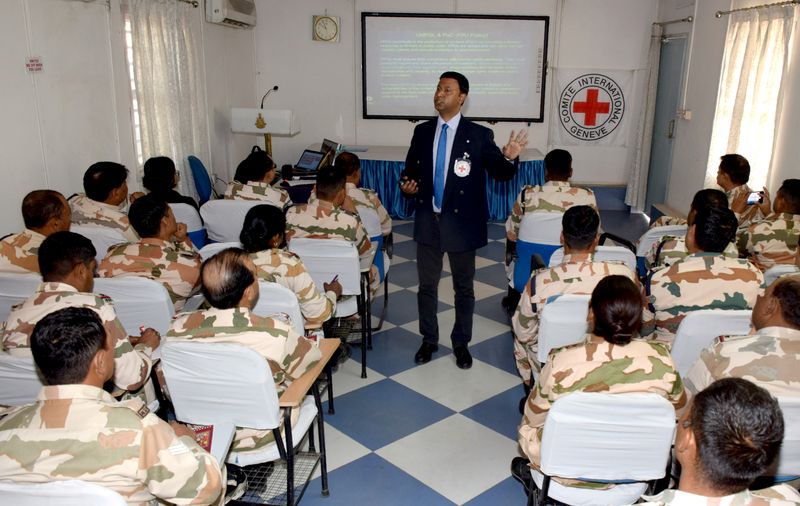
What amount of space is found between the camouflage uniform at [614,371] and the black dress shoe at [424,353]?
185cm

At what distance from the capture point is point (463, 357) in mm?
3848

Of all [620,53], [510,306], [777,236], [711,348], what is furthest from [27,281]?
[620,53]

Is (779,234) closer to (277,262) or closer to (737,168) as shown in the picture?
(737,168)

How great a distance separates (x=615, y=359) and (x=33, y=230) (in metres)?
2.89

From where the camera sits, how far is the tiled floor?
107 inches

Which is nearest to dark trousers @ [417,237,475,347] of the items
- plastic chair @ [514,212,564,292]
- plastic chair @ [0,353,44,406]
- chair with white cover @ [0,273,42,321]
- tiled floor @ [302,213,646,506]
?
tiled floor @ [302,213,646,506]

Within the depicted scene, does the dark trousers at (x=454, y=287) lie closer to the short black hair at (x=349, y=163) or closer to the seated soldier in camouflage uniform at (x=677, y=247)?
the seated soldier in camouflage uniform at (x=677, y=247)

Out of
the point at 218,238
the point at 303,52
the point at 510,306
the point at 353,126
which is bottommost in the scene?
the point at 510,306

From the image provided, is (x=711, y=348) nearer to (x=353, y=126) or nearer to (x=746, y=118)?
(x=746, y=118)

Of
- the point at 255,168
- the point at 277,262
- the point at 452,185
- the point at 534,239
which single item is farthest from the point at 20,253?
the point at 534,239

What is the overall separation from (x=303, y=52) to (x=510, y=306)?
5053 millimetres

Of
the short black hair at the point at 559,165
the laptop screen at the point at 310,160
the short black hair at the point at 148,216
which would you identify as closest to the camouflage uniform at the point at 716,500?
the short black hair at the point at 148,216

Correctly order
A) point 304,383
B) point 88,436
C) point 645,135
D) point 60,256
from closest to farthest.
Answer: point 88,436 → point 304,383 → point 60,256 → point 645,135

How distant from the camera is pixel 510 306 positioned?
4789mm
